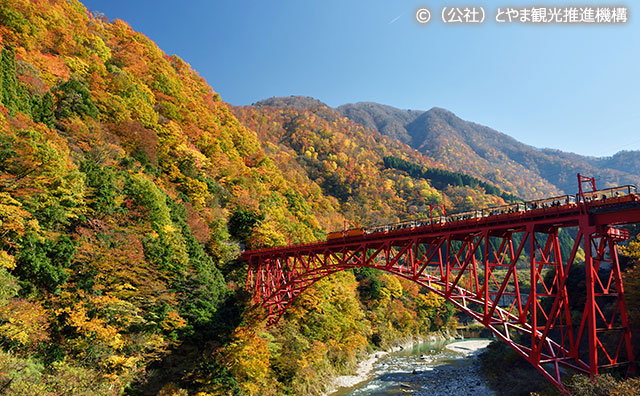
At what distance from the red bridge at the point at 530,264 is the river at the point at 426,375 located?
6.68 m

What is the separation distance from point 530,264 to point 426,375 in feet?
71.9

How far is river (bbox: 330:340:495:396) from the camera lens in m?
27.7

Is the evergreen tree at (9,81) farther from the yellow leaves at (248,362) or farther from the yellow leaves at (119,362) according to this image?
the yellow leaves at (248,362)

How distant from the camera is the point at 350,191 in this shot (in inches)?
3590

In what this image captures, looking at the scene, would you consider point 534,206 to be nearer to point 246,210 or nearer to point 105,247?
point 105,247

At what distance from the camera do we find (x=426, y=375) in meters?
32.8

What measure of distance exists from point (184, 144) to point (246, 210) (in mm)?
9947

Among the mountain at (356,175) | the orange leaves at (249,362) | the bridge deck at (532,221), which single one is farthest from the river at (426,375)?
the mountain at (356,175)

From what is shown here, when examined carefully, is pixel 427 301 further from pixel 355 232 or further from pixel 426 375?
pixel 355 232

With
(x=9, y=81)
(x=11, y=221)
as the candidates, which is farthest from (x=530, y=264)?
(x=9, y=81)

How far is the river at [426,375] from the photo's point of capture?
27719 mm

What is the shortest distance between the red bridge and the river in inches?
263

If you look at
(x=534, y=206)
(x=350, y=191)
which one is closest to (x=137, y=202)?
(x=534, y=206)

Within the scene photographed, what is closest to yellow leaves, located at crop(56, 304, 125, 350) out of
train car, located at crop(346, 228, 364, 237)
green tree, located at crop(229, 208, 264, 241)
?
train car, located at crop(346, 228, 364, 237)
